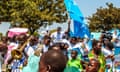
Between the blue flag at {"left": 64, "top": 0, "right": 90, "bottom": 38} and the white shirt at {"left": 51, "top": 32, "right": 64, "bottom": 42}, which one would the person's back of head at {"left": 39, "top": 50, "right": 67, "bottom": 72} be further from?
the white shirt at {"left": 51, "top": 32, "right": 64, "bottom": 42}

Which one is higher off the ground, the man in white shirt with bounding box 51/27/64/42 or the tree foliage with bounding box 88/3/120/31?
the man in white shirt with bounding box 51/27/64/42

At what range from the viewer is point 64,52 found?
8.22 m

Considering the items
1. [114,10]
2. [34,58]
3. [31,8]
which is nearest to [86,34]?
[34,58]

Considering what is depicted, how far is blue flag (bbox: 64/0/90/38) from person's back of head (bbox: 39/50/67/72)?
1079 cm

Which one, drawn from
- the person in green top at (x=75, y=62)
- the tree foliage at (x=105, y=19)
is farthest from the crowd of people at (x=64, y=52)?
the tree foliage at (x=105, y=19)

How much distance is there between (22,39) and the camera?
1238 cm

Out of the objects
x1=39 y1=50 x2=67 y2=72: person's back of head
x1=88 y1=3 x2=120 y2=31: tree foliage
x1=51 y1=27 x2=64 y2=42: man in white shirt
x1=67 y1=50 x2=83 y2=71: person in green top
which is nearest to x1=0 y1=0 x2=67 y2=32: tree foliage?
x1=88 y1=3 x2=120 y2=31: tree foliage

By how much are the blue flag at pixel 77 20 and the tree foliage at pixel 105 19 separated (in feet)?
113

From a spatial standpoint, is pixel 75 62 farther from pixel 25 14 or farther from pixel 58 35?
pixel 25 14

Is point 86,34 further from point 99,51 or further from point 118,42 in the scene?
point 99,51

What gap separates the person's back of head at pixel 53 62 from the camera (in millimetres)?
3821

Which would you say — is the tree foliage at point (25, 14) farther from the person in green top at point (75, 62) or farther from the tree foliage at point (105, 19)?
the person in green top at point (75, 62)

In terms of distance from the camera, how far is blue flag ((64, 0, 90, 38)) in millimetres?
14758

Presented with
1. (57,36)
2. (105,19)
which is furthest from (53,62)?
(105,19)
